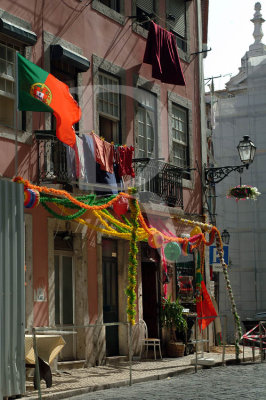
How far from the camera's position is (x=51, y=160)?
15914mm

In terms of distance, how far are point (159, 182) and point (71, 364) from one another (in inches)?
211

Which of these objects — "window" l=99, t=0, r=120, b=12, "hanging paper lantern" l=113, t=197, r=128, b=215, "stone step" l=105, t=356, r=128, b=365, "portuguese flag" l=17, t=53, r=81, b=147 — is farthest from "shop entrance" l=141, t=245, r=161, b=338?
"portuguese flag" l=17, t=53, r=81, b=147

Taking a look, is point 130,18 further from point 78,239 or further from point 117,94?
point 78,239

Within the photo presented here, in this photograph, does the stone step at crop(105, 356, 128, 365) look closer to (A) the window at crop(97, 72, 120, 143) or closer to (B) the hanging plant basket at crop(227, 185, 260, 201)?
(B) the hanging plant basket at crop(227, 185, 260, 201)

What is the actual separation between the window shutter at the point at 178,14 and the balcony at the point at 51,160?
7.24 meters

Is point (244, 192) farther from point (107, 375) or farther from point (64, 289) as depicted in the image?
point (107, 375)

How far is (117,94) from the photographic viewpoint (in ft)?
62.2

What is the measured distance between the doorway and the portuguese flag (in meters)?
4.97

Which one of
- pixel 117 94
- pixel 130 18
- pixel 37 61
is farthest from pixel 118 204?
pixel 130 18

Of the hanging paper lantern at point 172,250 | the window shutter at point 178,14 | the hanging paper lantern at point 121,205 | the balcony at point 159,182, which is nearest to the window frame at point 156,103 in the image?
the balcony at point 159,182

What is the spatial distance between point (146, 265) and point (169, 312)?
141 cm

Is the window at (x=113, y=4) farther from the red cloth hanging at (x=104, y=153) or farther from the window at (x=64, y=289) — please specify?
the window at (x=64, y=289)

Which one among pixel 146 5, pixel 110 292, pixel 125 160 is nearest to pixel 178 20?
pixel 146 5

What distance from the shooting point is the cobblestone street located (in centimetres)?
1127
